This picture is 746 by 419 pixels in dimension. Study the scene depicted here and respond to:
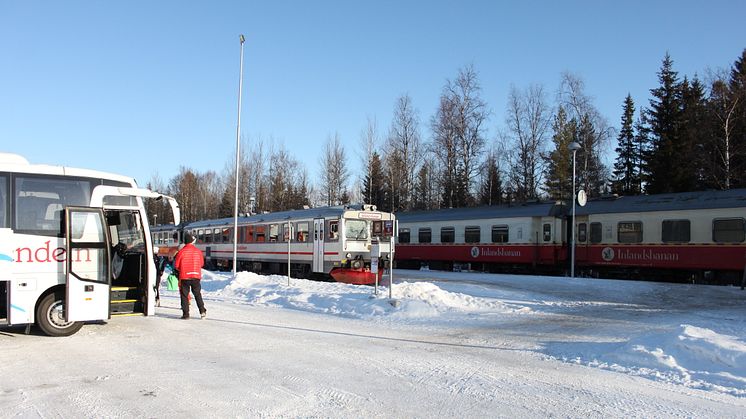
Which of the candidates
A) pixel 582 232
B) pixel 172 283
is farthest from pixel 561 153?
pixel 172 283

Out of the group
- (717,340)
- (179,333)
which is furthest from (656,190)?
(179,333)

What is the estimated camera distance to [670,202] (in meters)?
22.8

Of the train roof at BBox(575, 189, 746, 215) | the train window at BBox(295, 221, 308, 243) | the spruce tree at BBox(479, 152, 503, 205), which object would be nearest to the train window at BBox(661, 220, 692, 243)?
the train roof at BBox(575, 189, 746, 215)

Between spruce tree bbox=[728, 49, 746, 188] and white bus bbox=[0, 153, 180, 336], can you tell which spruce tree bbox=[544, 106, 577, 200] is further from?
white bus bbox=[0, 153, 180, 336]

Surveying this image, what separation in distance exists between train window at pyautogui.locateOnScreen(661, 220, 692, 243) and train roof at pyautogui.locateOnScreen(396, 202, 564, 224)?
16.2 feet

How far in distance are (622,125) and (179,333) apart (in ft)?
170

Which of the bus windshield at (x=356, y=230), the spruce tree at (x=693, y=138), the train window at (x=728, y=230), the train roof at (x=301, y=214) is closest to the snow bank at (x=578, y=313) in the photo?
the bus windshield at (x=356, y=230)

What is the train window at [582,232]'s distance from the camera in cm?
2529

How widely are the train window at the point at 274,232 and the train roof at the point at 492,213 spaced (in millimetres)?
9981

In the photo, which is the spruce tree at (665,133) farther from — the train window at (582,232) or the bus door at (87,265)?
the bus door at (87,265)

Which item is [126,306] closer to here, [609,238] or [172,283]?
[172,283]

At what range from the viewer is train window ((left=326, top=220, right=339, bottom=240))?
21.5 meters

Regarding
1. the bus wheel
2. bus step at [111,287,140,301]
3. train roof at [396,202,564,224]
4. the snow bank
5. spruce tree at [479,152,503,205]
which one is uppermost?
spruce tree at [479,152,503,205]

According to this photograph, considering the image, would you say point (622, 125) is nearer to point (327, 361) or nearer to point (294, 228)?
point (294, 228)
